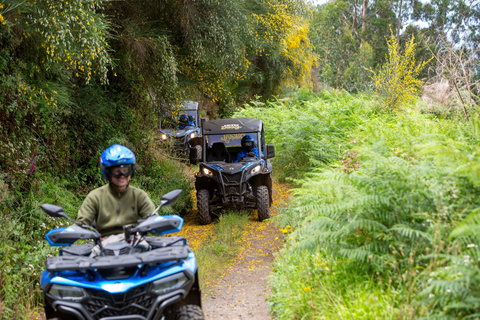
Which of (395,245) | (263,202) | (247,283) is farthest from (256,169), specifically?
(395,245)

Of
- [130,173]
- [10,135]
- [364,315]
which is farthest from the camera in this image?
[10,135]

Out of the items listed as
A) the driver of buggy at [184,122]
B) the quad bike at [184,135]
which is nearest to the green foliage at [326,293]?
the quad bike at [184,135]

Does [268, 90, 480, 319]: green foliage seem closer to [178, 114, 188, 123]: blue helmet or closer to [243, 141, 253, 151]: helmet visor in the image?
[243, 141, 253, 151]: helmet visor

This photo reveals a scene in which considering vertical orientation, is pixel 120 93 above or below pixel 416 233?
above

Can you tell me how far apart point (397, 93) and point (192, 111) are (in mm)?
8282

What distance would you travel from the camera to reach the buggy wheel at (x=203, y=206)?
393 inches

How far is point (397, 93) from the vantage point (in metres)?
14.8

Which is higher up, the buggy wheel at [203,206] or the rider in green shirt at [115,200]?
the rider in green shirt at [115,200]

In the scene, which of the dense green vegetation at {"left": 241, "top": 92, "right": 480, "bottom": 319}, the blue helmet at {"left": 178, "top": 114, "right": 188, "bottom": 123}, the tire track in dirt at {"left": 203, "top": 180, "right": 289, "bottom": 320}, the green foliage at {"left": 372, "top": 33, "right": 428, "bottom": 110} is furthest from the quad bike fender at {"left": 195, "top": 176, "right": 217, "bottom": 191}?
the blue helmet at {"left": 178, "top": 114, "right": 188, "bottom": 123}

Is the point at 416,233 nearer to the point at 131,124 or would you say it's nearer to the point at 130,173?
the point at 130,173

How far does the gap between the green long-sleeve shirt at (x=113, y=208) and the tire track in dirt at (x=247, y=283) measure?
6.11ft

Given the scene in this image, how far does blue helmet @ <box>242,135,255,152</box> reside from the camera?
1066 centimetres

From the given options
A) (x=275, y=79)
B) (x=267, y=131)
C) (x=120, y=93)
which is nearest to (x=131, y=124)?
(x=120, y=93)

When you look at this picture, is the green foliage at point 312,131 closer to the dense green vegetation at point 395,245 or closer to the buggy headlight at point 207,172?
the buggy headlight at point 207,172
